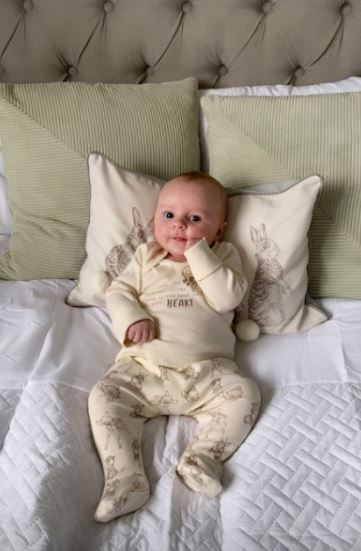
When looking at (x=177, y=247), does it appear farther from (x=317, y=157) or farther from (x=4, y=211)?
(x=4, y=211)

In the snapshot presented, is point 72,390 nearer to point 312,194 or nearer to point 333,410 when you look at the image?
point 333,410

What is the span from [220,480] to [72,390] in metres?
0.33

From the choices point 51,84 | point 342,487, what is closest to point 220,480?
point 342,487

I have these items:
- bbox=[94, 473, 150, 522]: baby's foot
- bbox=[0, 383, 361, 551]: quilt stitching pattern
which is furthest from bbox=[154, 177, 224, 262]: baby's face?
bbox=[94, 473, 150, 522]: baby's foot

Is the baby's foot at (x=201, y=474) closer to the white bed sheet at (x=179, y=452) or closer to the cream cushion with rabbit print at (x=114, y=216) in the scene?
the white bed sheet at (x=179, y=452)

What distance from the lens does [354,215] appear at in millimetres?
1225

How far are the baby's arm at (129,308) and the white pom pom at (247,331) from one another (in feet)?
0.70

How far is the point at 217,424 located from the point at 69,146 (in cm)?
73

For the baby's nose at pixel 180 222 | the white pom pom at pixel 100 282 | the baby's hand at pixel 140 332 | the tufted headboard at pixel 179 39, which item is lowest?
the baby's hand at pixel 140 332

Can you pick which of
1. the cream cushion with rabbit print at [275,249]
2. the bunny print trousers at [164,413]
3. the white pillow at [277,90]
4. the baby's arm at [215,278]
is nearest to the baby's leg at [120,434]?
the bunny print trousers at [164,413]

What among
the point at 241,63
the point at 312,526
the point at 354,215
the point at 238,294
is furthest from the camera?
the point at 241,63

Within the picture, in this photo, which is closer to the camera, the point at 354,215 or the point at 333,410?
the point at 333,410

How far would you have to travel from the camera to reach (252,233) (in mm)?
1182

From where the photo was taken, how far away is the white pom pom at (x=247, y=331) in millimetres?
1178
